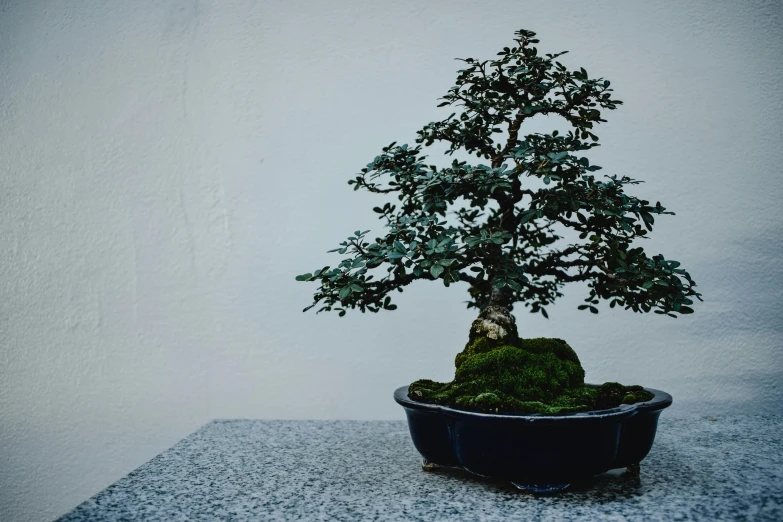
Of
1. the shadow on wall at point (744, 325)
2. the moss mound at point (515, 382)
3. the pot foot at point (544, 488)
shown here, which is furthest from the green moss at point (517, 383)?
the shadow on wall at point (744, 325)

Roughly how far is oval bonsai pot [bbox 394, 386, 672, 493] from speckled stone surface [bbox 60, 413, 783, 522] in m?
0.06

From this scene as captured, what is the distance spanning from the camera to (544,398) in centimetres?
124

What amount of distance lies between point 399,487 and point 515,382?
1.17 feet

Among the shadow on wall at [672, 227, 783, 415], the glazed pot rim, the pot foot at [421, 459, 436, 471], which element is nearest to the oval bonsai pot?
the glazed pot rim

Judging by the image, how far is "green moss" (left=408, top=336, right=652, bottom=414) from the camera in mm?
1193

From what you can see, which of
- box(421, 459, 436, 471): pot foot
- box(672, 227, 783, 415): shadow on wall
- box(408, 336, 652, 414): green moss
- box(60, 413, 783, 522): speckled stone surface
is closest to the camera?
box(60, 413, 783, 522): speckled stone surface

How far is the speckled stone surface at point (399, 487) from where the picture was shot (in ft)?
3.57

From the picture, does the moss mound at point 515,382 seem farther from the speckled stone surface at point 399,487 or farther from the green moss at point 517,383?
the speckled stone surface at point 399,487

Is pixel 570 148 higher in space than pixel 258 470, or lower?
higher

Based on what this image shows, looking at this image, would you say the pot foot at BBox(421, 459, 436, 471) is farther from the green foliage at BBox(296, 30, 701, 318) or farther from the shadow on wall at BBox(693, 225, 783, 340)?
the shadow on wall at BBox(693, 225, 783, 340)

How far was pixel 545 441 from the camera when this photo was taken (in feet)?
3.67

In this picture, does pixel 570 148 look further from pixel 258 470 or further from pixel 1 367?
pixel 1 367

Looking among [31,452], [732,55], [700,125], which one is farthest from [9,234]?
[732,55]

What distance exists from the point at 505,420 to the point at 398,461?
0.51 metres
